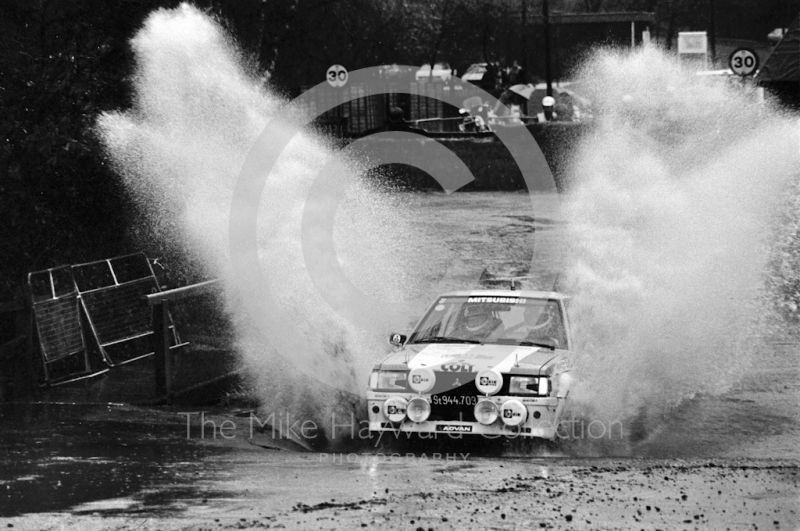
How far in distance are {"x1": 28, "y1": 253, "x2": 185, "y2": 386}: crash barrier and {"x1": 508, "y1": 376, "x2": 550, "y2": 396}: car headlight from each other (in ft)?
15.2

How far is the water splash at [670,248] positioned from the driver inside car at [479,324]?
843 millimetres

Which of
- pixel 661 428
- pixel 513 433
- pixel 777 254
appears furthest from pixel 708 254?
pixel 513 433

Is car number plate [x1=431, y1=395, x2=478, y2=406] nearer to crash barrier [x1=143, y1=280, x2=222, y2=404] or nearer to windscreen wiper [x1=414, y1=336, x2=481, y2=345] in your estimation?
windscreen wiper [x1=414, y1=336, x2=481, y2=345]

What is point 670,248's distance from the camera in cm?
1497

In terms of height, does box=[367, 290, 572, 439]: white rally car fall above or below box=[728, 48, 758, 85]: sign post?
below

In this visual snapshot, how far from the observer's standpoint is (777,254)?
1830 centimetres

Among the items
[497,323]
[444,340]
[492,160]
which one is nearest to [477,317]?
[497,323]

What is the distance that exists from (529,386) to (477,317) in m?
2.32

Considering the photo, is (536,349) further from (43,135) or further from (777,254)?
(777,254)

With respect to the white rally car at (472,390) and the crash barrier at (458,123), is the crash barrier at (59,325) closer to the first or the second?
the white rally car at (472,390)

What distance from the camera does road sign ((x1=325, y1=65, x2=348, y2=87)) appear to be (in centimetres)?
3053

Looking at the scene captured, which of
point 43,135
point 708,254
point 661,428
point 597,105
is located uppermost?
point 597,105

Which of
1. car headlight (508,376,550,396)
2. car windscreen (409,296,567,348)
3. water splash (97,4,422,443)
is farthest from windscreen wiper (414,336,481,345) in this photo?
water splash (97,4,422,443)

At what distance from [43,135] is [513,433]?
22.3 feet
